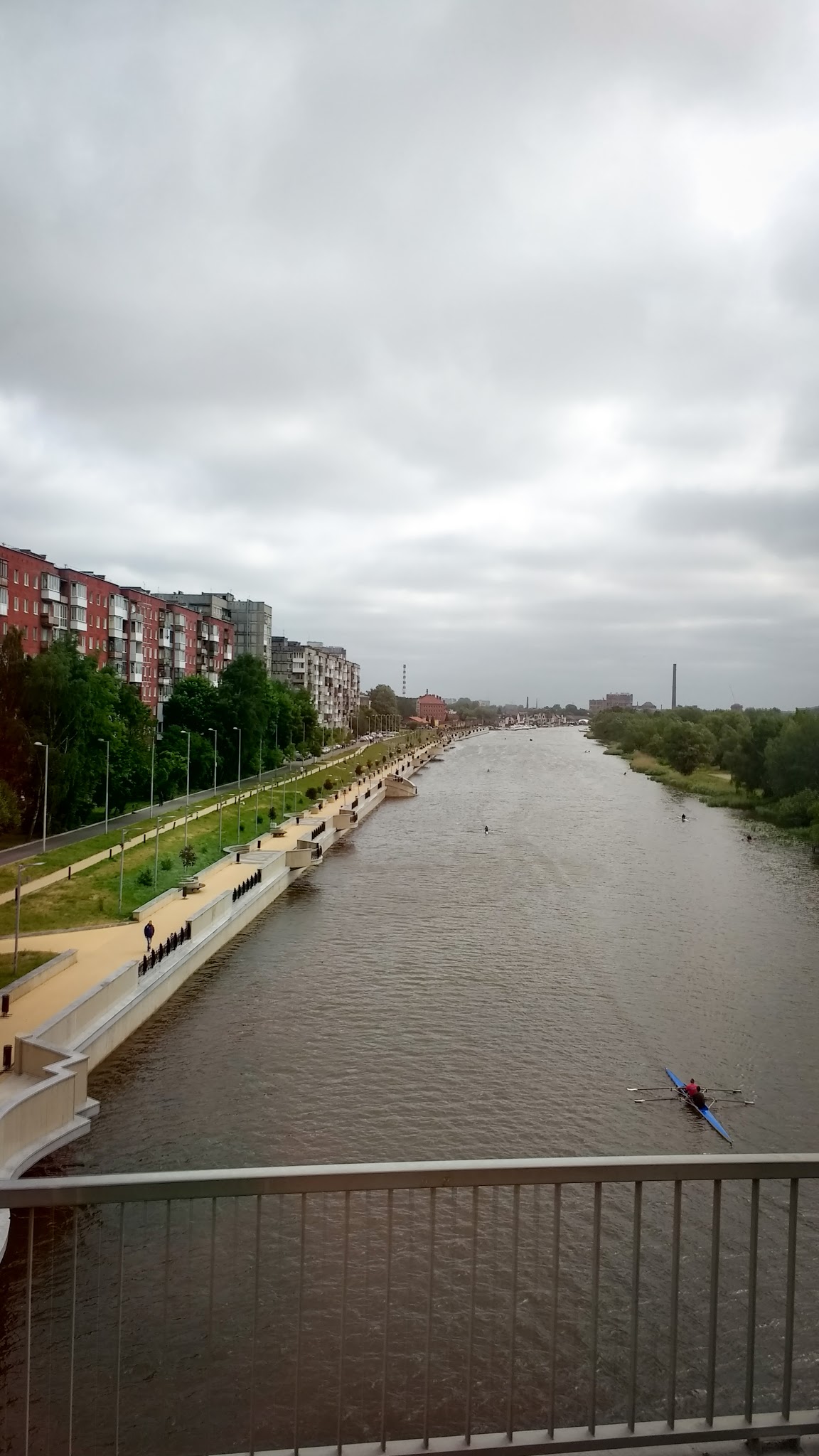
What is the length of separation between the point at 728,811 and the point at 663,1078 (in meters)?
36.2

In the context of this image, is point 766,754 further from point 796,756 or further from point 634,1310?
point 634,1310

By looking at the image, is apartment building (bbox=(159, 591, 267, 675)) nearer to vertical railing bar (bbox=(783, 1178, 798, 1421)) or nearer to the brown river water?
the brown river water

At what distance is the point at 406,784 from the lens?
60.0 m

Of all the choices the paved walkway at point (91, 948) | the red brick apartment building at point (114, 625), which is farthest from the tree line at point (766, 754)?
the red brick apartment building at point (114, 625)

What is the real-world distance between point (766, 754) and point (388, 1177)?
4561cm

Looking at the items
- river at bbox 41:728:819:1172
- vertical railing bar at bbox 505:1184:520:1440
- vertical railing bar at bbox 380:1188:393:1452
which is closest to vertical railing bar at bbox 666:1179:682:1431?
vertical railing bar at bbox 505:1184:520:1440

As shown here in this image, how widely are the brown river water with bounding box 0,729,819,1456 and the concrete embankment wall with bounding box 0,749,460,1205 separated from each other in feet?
1.18

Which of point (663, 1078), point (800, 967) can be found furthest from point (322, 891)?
point (663, 1078)

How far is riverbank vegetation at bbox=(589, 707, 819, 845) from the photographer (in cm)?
4141

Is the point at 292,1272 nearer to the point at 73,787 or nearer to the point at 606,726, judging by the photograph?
the point at 73,787

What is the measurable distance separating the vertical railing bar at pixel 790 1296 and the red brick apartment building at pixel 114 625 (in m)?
32.2

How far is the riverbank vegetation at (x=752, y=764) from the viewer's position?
41.4 metres

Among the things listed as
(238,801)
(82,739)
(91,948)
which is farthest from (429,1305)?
(238,801)

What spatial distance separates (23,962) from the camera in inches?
646
